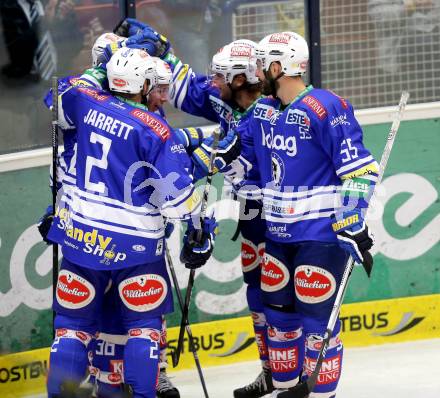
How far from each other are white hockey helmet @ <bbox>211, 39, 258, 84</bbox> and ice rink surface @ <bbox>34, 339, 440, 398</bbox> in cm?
146

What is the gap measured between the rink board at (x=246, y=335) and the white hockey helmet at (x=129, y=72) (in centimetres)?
160

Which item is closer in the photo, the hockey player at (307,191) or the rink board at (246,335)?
the hockey player at (307,191)

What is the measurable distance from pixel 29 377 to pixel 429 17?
2.71m

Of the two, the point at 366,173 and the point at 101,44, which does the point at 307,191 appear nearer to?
the point at 366,173

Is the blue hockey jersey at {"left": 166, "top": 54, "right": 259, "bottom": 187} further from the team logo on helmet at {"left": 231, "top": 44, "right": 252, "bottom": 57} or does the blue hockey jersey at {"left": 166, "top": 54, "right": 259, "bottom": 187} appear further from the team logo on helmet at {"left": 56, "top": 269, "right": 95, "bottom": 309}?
the team logo on helmet at {"left": 56, "top": 269, "right": 95, "bottom": 309}

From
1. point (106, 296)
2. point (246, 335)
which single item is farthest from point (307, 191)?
point (246, 335)

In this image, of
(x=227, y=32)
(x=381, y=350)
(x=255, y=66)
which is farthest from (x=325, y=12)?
(x=381, y=350)

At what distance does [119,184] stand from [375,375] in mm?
1834

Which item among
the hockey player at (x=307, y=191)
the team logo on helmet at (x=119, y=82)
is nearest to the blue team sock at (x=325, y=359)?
the hockey player at (x=307, y=191)

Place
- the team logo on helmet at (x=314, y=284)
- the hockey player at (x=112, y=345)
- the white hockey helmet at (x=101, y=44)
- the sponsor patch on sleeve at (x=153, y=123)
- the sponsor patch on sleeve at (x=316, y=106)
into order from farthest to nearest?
the white hockey helmet at (x=101, y=44)
the hockey player at (x=112, y=345)
the team logo on helmet at (x=314, y=284)
the sponsor patch on sleeve at (x=316, y=106)
the sponsor patch on sleeve at (x=153, y=123)

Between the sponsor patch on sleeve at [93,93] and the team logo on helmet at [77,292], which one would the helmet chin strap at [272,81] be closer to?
the sponsor patch on sleeve at [93,93]

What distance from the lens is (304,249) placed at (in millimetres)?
4801

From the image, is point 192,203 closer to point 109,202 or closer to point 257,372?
point 109,202

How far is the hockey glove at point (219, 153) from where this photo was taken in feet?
16.1
